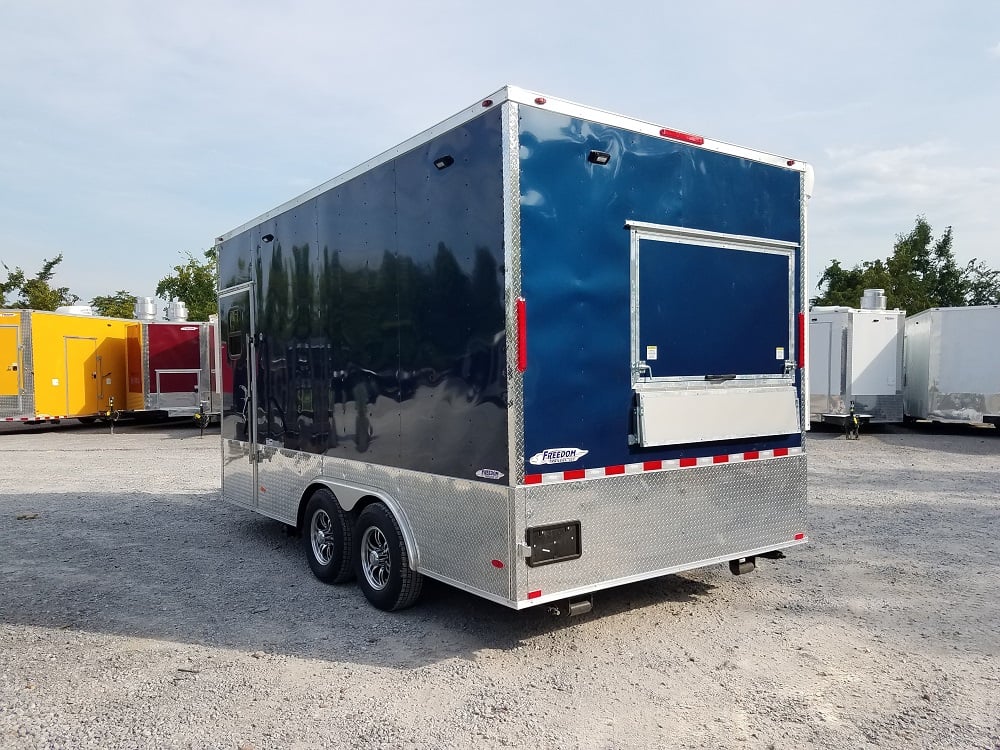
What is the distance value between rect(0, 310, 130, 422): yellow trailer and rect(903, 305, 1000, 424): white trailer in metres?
18.1

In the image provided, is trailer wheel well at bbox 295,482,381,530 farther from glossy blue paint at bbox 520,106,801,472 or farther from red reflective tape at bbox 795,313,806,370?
red reflective tape at bbox 795,313,806,370

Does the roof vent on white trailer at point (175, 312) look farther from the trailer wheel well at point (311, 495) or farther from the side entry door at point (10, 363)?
the trailer wheel well at point (311, 495)

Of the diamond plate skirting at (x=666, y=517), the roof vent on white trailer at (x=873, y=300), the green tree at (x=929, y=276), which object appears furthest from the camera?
the green tree at (x=929, y=276)

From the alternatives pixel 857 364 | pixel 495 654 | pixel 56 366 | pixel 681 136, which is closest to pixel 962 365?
pixel 857 364

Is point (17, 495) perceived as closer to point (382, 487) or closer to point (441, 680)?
point (382, 487)

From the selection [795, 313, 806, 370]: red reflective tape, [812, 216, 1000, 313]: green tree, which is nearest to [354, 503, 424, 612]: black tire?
[795, 313, 806, 370]: red reflective tape

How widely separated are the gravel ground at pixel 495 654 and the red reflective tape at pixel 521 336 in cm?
160

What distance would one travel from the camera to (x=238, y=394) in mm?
7000

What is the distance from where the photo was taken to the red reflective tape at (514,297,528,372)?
3.87 metres

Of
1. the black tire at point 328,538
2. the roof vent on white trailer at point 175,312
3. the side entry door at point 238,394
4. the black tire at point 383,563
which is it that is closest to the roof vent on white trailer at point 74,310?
the roof vent on white trailer at point 175,312

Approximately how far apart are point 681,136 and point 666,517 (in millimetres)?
2246

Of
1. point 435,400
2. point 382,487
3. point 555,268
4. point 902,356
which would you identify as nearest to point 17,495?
point 382,487

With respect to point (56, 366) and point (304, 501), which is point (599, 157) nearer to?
point (304, 501)

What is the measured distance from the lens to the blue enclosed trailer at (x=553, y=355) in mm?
3967
